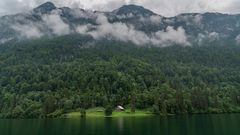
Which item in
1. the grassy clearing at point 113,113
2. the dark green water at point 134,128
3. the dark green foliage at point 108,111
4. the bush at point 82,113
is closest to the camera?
the dark green water at point 134,128

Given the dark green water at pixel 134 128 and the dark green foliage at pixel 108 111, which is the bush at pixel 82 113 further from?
the dark green water at pixel 134 128

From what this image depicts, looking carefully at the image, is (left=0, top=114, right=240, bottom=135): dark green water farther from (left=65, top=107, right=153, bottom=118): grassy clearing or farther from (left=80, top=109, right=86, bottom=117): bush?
(left=80, top=109, right=86, bottom=117): bush

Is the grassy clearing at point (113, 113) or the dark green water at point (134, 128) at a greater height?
the dark green water at point (134, 128)

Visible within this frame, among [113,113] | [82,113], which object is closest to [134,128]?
[113,113]

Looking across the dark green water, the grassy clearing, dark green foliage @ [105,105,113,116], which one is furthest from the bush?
the dark green water

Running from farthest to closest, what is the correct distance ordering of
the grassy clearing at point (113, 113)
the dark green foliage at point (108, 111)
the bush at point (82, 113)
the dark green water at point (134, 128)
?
the dark green foliage at point (108, 111) < the bush at point (82, 113) < the grassy clearing at point (113, 113) < the dark green water at point (134, 128)

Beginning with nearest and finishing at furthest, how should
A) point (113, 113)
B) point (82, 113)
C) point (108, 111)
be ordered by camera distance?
1. point (108, 111)
2. point (82, 113)
3. point (113, 113)

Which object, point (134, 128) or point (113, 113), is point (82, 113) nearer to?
point (113, 113)

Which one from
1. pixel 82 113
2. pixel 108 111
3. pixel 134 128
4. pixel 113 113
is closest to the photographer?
pixel 134 128

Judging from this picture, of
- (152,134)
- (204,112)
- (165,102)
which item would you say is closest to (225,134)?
(152,134)

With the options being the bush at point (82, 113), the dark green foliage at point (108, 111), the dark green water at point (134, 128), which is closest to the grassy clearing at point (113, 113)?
the bush at point (82, 113)

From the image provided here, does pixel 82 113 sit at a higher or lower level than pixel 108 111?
lower

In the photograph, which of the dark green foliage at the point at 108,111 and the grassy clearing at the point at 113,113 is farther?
the dark green foliage at the point at 108,111
